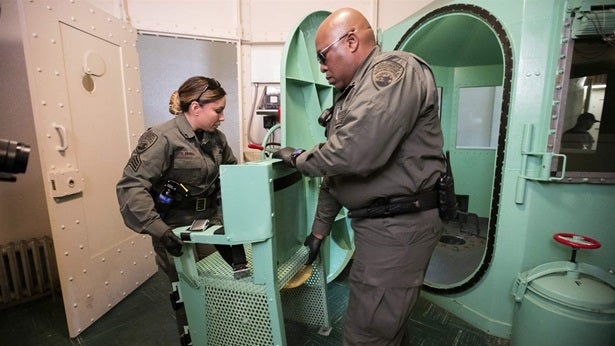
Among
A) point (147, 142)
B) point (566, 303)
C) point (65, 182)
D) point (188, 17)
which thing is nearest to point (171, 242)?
point (147, 142)

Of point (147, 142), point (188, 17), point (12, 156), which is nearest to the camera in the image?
point (12, 156)

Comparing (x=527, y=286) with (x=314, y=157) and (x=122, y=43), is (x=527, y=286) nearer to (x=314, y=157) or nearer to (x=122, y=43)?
(x=314, y=157)

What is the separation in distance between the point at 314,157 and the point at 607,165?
5.87 feet

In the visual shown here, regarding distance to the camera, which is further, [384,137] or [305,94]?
[305,94]

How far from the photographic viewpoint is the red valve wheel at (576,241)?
1544 millimetres

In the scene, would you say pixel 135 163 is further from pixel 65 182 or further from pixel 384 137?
pixel 384 137

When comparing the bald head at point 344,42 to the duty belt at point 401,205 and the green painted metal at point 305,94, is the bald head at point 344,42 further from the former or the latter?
the duty belt at point 401,205

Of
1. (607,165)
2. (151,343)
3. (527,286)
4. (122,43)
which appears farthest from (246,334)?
(122,43)

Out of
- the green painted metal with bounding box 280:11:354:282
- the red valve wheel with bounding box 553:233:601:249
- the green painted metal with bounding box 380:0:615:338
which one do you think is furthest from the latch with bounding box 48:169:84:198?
the red valve wheel with bounding box 553:233:601:249

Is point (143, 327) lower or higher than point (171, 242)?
lower

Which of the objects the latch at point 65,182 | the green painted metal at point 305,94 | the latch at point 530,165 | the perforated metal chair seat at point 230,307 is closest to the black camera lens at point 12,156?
the perforated metal chair seat at point 230,307

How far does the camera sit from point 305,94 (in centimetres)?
203

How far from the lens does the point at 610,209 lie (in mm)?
1708

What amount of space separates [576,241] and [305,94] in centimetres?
179
